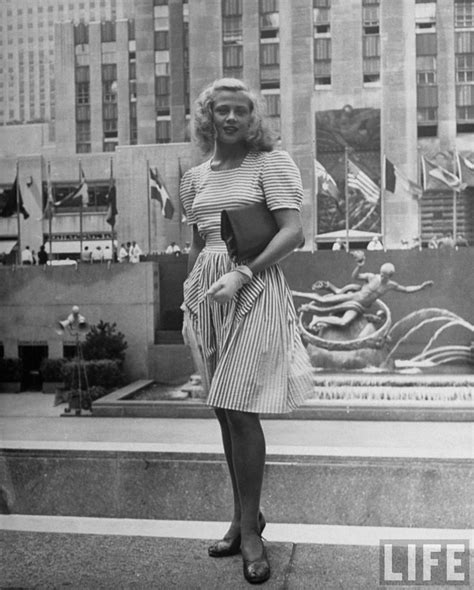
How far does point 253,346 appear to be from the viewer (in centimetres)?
256

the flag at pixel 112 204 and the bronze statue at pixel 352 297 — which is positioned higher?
the flag at pixel 112 204

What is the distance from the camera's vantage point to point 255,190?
2637mm

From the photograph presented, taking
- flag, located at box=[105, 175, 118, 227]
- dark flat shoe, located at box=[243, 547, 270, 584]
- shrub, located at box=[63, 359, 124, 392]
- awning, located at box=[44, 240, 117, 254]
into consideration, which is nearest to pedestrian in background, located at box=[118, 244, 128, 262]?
awning, located at box=[44, 240, 117, 254]

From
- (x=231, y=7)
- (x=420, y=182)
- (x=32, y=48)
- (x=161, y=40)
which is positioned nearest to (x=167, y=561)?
(x=32, y=48)

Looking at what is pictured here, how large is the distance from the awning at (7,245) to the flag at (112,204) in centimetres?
89

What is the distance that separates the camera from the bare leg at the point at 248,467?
2533mm

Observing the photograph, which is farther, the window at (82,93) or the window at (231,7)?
the window at (231,7)

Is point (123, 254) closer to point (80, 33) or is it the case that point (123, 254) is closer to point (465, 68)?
point (80, 33)

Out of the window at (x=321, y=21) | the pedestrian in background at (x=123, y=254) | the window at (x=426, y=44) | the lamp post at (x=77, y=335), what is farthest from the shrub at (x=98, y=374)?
the window at (x=426, y=44)

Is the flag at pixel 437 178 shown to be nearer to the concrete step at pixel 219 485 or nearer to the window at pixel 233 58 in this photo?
the window at pixel 233 58

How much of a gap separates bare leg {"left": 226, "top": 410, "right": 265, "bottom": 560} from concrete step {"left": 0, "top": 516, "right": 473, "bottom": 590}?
0.17 meters

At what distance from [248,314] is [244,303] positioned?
0.13 ft

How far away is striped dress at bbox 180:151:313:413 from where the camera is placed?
2.55m

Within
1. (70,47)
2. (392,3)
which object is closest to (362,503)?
(70,47)
